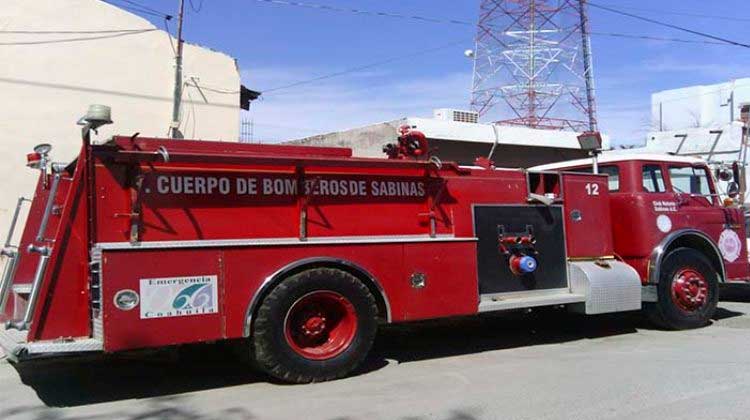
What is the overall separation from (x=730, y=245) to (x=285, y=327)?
270 inches

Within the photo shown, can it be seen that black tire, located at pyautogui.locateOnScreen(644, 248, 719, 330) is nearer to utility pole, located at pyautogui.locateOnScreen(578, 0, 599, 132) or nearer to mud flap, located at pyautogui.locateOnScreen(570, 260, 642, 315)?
mud flap, located at pyautogui.locateOnScreen(570, 260, 642, 315)

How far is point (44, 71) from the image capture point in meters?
12.6

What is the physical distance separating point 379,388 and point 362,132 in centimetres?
981

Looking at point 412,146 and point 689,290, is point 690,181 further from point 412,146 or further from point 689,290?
point 412,146

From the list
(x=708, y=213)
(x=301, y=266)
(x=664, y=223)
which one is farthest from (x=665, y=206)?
(x=301, y=266)

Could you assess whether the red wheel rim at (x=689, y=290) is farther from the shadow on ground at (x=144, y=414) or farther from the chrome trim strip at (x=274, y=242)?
the shadow on ground at (x=144, y=414)

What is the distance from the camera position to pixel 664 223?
929 centimetres

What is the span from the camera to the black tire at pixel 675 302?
30.1 ft

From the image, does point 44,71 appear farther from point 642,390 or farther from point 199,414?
point 642,390

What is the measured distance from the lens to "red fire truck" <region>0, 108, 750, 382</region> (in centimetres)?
583

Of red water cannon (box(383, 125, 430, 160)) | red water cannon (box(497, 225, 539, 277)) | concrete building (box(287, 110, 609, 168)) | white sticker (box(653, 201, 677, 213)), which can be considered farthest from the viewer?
concrete building (box(287, 110, 609, 168))

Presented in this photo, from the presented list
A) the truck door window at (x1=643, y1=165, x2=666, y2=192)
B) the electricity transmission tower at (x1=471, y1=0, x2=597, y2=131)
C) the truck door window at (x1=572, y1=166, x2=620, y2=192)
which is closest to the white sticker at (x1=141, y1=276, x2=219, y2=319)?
the truck door window at (x1=572, y1=166, x2=620, y2=192)

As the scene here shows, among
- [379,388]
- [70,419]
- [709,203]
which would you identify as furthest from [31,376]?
[709,203]

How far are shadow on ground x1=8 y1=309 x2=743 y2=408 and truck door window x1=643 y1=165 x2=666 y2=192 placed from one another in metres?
1.94
